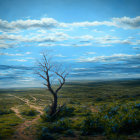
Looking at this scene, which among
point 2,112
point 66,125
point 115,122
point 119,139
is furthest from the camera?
point 2,112

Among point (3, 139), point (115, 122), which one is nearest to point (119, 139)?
point (115, 122)

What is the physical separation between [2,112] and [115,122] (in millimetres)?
32728

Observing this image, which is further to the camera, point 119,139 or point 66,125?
point 66,125

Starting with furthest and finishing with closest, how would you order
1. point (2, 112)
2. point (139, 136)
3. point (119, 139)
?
point (2, 112), point (139, 136), point (119, 139)

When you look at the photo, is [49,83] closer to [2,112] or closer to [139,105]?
[139,105]

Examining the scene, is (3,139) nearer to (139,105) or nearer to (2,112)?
(139,105)

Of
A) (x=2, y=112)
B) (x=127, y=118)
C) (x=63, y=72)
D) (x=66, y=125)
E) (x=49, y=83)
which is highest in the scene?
(x=63, y=72)

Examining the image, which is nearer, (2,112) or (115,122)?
(115,122)

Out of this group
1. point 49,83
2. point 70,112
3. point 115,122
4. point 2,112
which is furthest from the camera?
point 2,112

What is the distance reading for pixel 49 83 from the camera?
83.1 feet

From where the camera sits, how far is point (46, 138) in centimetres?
1491

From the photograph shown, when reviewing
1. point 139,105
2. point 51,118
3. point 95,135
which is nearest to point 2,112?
point 51,118

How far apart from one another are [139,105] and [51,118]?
53.6ft

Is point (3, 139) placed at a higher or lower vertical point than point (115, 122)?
lower
